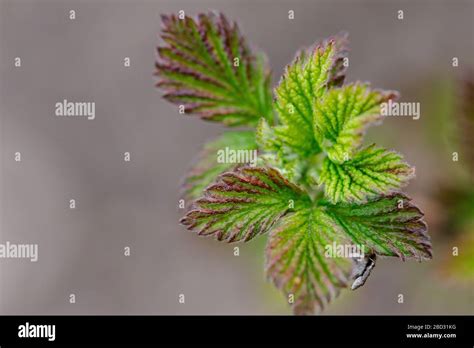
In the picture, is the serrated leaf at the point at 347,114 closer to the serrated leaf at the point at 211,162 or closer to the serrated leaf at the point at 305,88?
the serrated leaf at the point at 305,88

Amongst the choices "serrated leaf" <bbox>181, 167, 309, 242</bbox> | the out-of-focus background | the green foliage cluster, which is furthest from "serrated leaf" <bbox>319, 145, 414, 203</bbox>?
the out-of-focus background

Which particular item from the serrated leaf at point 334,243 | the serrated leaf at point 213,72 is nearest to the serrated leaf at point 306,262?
the serrated leaf at point 334,243

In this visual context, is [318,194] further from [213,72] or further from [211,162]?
[213,72]

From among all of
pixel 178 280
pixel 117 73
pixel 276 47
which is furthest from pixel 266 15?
pixel 178 280

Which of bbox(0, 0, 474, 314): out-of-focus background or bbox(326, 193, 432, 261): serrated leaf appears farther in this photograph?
bbox(0, 0, 474, 314): out-of-focus background

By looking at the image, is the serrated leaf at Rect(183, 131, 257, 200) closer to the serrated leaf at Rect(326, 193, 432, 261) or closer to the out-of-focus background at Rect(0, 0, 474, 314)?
the serrated leaf at Rect(326, 193, 432, 261)
